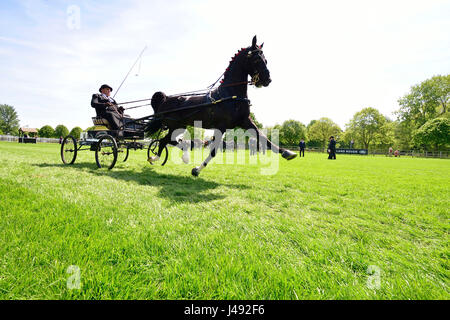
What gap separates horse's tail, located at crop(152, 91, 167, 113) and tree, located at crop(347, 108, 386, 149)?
2976 inches

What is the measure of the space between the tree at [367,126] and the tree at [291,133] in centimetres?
1576

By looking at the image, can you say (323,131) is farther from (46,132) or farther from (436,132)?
(46,132)

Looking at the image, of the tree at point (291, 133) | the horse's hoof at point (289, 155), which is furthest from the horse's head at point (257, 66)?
the tree at point (291, 133)

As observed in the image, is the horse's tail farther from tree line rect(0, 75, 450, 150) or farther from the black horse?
tree line rect(0, 75, 450, 150)

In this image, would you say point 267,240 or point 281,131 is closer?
point 267,240

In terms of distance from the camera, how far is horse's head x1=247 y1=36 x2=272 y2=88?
499cm

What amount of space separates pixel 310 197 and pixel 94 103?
6585mm

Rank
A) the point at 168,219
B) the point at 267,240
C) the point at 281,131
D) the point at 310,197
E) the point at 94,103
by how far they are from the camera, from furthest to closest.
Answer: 1. the point at 281,131
2. the point at 94,103
3. the point at 310,197
4. the point at 168,219
5. the point at 267,240

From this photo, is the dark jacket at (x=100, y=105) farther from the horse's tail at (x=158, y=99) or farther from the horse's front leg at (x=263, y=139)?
the horse's front leg at (x=263, y=139)
